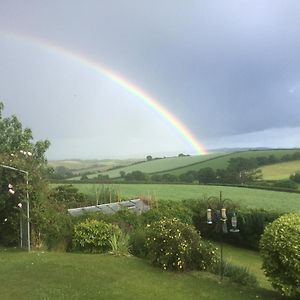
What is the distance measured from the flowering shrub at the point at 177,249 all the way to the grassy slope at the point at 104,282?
34 centimetres

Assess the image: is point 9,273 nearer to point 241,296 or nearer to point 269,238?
point 241,296

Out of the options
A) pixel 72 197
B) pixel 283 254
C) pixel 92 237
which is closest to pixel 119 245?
pixel 92 237

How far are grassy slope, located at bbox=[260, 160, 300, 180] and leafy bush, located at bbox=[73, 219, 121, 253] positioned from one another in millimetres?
34380

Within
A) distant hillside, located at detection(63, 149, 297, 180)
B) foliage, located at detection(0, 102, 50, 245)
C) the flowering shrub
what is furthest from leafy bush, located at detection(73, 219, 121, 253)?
distant hillside, located at detection(63, 149, 297, 180)

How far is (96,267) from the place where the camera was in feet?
37.5

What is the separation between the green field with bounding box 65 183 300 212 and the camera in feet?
103

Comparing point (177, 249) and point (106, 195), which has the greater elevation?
point (106, 195)

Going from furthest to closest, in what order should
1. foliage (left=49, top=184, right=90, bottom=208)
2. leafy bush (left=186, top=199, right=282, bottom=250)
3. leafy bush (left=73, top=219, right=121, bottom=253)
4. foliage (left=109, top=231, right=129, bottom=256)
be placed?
foliage (left=49, top=184, right=90, bottom=208) < leafy bush (left=186, top=199, right=282, bottom=250) < leafy bush (left=73, top=219, right=121, bottom=253) < foliage (left=109, top=231, right=129, bottom=256)

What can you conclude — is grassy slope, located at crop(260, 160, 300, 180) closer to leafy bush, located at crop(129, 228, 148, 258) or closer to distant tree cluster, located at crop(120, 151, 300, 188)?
distant tree cluster, located at crop(120, 151, 300, 188)

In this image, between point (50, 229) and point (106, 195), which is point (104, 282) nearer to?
point (50, 229)

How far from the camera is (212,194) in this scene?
3731cm

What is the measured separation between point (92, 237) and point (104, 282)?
4806mm

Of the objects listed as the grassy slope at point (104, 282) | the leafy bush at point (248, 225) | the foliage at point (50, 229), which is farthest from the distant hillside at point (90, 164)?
the grassy slope at point (104, 282)

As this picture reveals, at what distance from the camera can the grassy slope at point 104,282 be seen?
9180 millimetres
